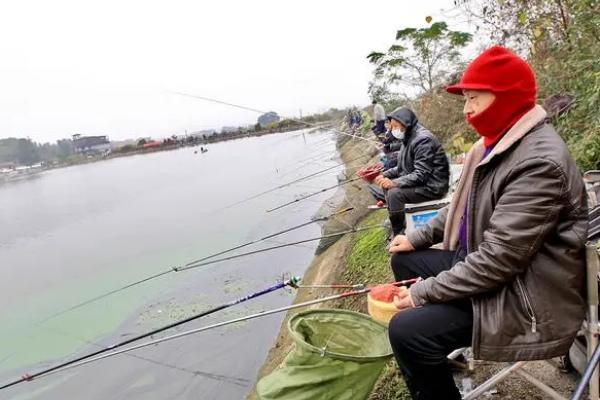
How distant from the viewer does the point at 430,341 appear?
159 centimetres

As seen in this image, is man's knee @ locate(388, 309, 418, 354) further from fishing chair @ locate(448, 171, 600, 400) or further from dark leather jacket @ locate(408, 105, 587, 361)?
fishing chair @ locate(448, 171, 600, 400)

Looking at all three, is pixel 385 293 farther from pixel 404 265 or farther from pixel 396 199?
pixel 396 199

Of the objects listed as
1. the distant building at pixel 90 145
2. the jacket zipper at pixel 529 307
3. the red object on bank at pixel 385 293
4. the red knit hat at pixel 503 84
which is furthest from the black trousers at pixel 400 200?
the distant building at pixel 90 145

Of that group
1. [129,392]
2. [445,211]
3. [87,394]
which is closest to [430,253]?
[445,211]

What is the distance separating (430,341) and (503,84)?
0.93 meters

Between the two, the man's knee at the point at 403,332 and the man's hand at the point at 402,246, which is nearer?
the man's knee at the point at 403,332

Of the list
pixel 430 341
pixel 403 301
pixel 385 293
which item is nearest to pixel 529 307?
pixel 430 341

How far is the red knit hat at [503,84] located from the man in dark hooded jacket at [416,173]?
235 cm

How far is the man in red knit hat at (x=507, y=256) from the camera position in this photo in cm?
139

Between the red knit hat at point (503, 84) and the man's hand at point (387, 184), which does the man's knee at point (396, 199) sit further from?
the red knit hat at point (503, 84)

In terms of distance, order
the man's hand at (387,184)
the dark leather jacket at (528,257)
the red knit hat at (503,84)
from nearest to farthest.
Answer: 1. the dark leather jacket at (528,257)
2. the red knit hat at (503,84)
3. the man's hand at (387,184)

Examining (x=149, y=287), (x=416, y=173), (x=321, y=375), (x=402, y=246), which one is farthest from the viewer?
(x=149, y=287)

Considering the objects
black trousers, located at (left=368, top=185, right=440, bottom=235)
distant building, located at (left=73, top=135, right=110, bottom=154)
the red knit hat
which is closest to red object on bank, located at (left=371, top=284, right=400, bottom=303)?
the red knit hat

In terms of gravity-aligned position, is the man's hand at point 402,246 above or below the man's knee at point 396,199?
above
